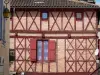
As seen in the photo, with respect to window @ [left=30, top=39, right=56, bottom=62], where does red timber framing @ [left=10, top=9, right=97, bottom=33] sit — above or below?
above

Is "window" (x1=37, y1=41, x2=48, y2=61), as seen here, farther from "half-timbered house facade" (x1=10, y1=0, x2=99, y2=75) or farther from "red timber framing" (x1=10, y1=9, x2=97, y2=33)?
"red timber framing" (x1=10, y1=9, x2=97, y2=33)

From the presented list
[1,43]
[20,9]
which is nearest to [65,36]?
[20,9]

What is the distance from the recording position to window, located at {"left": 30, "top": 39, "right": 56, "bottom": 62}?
73.5 feet

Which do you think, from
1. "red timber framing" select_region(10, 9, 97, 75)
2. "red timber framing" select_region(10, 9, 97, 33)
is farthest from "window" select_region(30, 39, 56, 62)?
"red timber framing" select_region(10, 9, 97, 33)

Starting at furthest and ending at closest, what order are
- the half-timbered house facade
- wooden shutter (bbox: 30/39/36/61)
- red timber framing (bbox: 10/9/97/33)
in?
red timber framing (bbox: 10/9/97/33) → the half-timbered house facade → wooden shutter (bbox: 30/39/36/61)

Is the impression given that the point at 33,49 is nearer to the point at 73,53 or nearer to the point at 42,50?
the point at 42,50

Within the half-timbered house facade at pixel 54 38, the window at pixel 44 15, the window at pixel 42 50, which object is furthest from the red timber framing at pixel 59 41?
the window at pixel 42 50

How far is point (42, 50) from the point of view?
22.7 metres

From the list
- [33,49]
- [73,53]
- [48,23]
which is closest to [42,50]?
[33,49]

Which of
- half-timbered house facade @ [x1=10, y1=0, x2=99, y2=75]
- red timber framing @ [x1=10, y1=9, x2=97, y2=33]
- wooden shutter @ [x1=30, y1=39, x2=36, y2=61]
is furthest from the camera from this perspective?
red timber framing @ [x1=10, y1=9, x2=97, y2=33]

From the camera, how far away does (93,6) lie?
22656mm

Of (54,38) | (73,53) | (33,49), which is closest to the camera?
(33,49)

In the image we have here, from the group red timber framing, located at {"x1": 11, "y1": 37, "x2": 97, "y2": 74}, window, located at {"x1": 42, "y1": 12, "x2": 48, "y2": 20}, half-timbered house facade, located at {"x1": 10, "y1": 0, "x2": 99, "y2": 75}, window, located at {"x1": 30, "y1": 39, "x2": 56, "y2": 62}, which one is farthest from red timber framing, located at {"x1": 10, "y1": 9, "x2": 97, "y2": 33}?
window, located at {"x1": 30, "y1": 39, "x2": 56, "y2": 62}

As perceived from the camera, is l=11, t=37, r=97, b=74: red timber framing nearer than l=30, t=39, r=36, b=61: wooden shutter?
No
